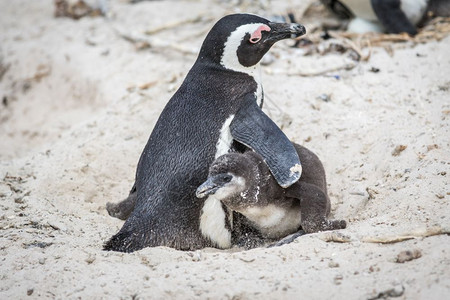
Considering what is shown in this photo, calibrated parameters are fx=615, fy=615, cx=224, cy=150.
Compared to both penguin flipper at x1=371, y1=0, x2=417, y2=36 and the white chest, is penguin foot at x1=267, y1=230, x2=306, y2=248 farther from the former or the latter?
penguin flipper at x1=371, y1=0, x2=417, y2=36

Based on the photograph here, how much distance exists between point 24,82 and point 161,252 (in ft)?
13.0

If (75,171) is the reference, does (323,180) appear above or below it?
above

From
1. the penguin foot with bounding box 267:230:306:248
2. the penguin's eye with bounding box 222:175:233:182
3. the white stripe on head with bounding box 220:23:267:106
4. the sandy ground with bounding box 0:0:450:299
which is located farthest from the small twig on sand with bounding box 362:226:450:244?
the white stripe on head with bounding box 220:23:267:106

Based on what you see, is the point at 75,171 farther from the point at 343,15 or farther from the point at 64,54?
the point at 343,15

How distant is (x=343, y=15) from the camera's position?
661 cm

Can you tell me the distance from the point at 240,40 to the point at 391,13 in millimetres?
2802

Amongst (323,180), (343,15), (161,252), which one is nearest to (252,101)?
(323,180)

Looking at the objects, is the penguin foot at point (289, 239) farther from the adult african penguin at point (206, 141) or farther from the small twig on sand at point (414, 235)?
the small twig on sand at point (414, 235)

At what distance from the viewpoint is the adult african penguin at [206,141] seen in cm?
335

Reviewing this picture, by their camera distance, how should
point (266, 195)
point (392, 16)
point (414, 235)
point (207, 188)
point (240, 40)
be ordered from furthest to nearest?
point (392, 16) → point (240, 40) → point (266, 195) → point (207, 188) → point (414, 235)

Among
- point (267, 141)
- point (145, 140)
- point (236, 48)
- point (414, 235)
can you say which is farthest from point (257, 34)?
point (145, 140)

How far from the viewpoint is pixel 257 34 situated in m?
3.61

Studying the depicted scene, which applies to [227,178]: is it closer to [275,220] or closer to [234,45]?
[275,220]

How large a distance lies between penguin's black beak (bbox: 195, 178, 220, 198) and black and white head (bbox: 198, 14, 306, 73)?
849 mm
